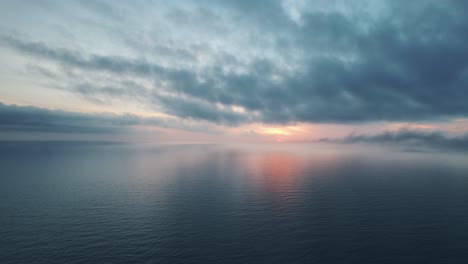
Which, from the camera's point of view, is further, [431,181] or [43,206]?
[431,181]

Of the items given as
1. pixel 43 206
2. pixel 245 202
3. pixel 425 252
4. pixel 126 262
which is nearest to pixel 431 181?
pixel 425 252

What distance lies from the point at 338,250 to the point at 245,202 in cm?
3803

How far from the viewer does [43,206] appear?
245 ft

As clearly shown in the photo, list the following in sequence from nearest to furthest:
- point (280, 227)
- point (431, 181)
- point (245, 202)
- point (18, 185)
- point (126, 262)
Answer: point (126, 262), point (280, 227), point (245, 202), point (18, 185), point (431, 181)

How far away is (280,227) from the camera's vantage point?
6066 cm

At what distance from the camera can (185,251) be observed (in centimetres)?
4856

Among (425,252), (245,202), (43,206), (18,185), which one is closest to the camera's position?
(425,252)

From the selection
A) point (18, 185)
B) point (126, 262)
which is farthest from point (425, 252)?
point (18, 185)

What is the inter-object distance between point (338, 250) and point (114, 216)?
190ft

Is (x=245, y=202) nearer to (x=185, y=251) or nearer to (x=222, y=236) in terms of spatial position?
(x=222, y=236)

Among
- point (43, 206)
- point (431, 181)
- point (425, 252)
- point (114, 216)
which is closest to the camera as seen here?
point (425, 252)

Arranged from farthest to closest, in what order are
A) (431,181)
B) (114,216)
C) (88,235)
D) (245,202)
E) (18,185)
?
1. (431,181)
2. (18,185)
3. (245,202)
4. (114,216)
5. (88,235)

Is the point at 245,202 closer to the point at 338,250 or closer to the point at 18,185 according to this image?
the point at 338,250

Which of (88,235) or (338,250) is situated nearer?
(338,250)
